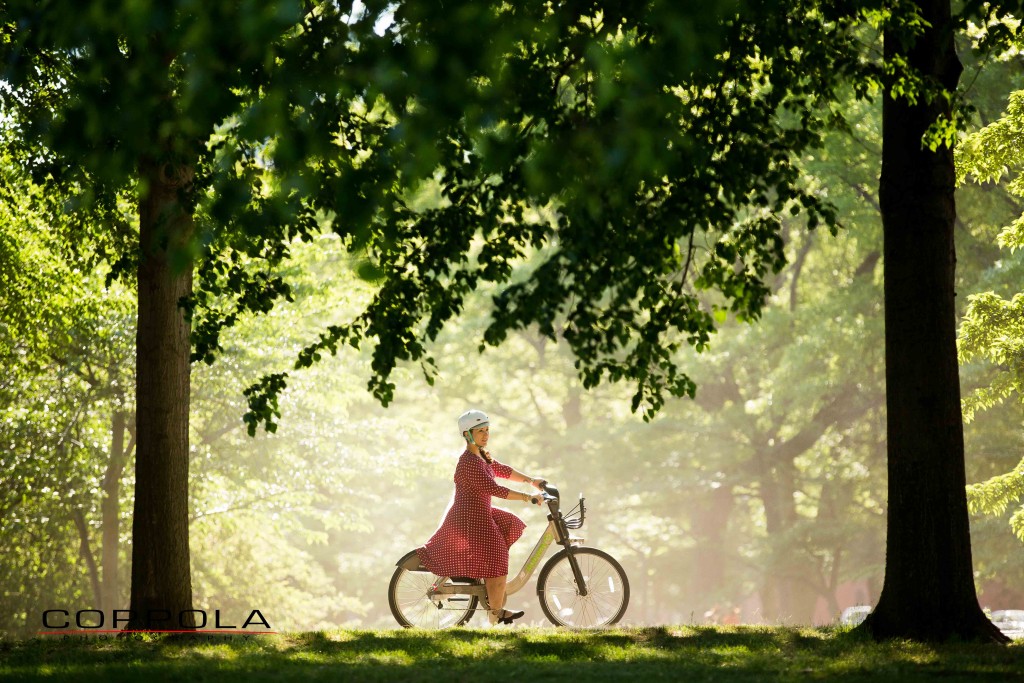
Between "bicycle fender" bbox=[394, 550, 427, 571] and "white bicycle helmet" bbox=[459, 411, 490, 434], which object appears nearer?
"white bicycle helmet" bbox=[459, 411, 490, 434]

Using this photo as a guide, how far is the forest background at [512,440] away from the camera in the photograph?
19297 mm

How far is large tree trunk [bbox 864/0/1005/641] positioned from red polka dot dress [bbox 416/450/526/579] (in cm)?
322

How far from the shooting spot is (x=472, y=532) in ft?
34.5

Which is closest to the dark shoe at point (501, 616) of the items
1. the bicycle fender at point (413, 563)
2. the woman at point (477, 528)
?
the woman at point (477, 528)

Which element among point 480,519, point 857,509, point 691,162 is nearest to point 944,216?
point 691,162

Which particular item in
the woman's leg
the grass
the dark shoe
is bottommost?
Answer: the grass

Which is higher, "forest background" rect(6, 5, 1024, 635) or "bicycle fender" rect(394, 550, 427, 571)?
"forest background" rect(6, 5, 1024, 635)

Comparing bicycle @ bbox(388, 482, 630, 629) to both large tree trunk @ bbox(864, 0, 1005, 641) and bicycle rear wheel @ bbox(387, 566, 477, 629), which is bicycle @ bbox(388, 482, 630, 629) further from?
large tree trunk @ bbox(864, 0, 1005, 641)

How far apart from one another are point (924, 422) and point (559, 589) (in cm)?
393

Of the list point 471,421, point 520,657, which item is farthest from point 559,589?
point 520,657

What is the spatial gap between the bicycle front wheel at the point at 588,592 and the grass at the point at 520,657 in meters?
1.19

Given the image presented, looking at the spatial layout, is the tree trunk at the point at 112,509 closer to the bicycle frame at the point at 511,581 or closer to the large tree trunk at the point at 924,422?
the bicycle frame at the point at 511,581

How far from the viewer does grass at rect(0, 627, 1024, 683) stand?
23.7 ft

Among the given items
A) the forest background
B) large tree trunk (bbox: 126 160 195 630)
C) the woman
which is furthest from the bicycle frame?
the forest background
